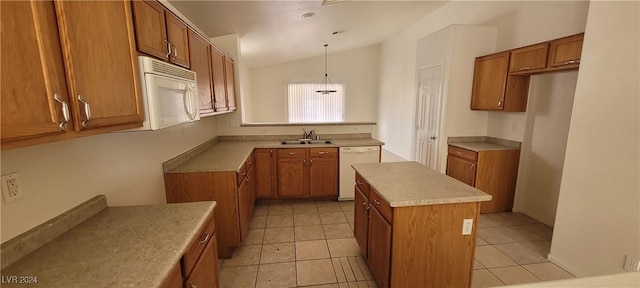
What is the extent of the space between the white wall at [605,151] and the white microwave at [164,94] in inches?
117

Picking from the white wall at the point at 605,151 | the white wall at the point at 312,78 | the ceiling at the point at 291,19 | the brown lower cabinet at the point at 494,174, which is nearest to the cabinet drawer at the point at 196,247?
the ceiling at the point at 291,19

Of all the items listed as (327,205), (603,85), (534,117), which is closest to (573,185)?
(603,85)

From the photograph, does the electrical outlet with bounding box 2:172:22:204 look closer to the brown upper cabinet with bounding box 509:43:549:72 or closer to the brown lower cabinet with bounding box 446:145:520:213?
the brown lower cabinet with bounding box 446:145:520:213

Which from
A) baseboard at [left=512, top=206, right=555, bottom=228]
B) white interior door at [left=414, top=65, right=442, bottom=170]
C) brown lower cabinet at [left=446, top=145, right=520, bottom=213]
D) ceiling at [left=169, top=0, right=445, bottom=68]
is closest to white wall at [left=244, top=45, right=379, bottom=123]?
ceiling at [left=169, top=0, right=445, bottom=68]

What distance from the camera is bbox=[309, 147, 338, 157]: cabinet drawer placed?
355 centimetres

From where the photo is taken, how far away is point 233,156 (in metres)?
2.80

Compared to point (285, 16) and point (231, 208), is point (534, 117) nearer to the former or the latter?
point (285, 16)

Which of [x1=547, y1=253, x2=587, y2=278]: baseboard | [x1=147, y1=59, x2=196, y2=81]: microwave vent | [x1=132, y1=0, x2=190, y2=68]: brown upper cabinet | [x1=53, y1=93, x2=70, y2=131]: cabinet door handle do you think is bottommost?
[x1=547, y1=253, x2=587, y2=278]: baseboard

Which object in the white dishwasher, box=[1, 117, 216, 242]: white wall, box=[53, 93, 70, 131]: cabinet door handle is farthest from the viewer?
the white dishwasher

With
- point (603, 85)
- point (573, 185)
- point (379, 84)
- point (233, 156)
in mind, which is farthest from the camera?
point (379, 84)

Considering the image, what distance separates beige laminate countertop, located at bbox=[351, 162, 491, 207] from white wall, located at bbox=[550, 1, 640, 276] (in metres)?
1.04

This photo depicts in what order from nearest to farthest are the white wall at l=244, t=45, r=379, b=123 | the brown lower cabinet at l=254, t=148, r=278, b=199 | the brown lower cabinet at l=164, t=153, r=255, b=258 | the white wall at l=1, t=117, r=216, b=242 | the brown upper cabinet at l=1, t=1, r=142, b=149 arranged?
the brown upper cabinet at l=1, t=1, r=142, b=149, the white wall at l=1, t=117, r=216, b=242, the brown lower cabinet at l=164, t=153, r=255, b=258, the brown lower cabinet at l=254, t=148, r=278, b=199, the white wall at l=244, t=45, r=379, b=123

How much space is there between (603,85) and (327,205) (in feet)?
9.74

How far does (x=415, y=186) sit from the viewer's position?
71.9 inches
